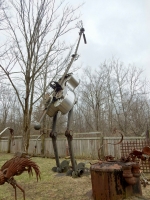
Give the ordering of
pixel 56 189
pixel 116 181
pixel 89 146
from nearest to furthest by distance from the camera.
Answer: pixel 116 181
pixel 56 189
pixel 89 146

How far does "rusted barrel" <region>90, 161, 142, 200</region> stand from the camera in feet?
9.95

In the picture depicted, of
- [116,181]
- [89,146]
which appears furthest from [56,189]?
[89,146]

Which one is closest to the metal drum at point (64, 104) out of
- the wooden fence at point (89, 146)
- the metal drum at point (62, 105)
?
the metal drum at point (62, 105)

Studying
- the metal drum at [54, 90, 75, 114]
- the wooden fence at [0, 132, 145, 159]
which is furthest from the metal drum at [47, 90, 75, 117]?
the wooden fence at [0, 132, 145, 159]

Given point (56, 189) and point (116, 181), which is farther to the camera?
point (56, 189)

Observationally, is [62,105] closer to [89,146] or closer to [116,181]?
[116,181]

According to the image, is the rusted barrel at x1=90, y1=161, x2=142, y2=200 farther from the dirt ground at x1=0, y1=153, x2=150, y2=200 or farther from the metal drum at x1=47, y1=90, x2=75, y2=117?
the metal drum at x1=47, y1=90, x2=75, y2=117

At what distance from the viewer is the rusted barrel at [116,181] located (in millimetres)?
3031

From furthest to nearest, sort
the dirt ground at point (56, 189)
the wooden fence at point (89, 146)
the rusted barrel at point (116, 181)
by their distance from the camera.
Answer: the wooden fence at point (89, 146), the dirt ground at point (56, 189), the rusted barrel at point (116, 181)

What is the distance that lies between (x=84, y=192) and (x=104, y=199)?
86cm

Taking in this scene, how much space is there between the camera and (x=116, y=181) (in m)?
3.12

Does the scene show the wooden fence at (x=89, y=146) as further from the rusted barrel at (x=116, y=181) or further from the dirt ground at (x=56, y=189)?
the rusted barrel at (x=116, y=181)

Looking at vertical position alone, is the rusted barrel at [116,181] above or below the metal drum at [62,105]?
below

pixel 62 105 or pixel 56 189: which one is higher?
pixel 62 105
